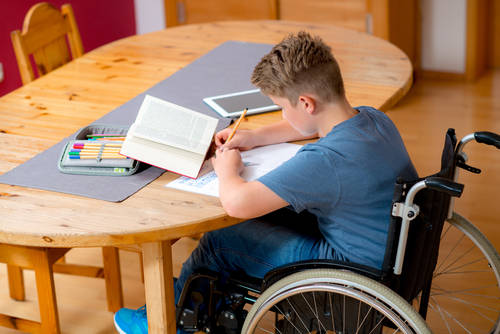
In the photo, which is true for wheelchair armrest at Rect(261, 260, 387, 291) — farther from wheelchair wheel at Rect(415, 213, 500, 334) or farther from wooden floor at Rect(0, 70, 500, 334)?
wooden floor at Rect(0, 70, 500, 334)

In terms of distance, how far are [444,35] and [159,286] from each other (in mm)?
3210

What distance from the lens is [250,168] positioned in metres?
1.75

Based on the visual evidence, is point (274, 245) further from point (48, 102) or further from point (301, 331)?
point (48, 102)

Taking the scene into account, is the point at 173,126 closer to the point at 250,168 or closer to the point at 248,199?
the point at 250,168

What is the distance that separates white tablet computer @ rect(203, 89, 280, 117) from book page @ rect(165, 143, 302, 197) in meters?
0.27

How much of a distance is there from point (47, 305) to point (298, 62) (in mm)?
1034

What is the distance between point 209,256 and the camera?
1.81 metres

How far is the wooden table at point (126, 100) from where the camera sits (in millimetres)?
1489

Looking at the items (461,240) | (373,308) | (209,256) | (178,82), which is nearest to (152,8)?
(178,82)

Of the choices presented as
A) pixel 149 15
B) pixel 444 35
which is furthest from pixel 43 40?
pixel 444 35

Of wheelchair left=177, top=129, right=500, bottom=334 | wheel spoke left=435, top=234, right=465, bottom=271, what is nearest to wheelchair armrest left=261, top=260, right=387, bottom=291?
wheelchair left=177, top=129, right=500, bottom=334

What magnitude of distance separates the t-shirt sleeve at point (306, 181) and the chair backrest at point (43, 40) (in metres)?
1.40

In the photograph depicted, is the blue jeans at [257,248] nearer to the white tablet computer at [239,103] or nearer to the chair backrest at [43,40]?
the white tablet computer at [239,103]

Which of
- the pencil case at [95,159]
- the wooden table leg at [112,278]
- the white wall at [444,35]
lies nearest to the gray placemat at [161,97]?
the pencil case at [95,159]
